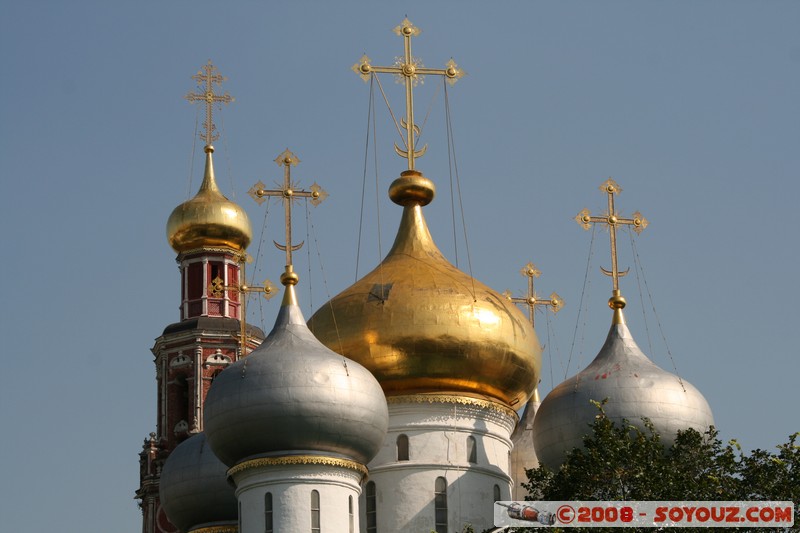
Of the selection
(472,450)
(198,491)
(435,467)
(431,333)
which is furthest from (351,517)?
(198,491)

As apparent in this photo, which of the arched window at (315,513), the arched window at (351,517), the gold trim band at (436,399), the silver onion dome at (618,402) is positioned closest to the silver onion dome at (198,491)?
the gold trim band at (436,399)

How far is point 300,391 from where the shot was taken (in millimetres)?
35906

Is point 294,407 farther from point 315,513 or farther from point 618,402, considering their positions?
point 618,402

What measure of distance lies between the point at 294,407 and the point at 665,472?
6178 mm

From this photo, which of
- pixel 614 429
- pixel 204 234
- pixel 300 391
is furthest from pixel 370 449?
pixel 204 234

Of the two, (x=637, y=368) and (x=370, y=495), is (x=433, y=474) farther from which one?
(x=637, y=368)

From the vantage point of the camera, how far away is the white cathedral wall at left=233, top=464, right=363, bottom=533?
118 ft

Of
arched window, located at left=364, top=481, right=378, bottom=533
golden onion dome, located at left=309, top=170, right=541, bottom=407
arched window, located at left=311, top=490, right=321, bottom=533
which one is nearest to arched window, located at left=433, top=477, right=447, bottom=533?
arched window, located at left=364, top=481, right=378, bottom=533

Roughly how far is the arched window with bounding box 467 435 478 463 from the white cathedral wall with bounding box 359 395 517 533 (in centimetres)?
3

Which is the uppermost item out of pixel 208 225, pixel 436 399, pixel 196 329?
pixel 208 225

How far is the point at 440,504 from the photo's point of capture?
39.2 metres

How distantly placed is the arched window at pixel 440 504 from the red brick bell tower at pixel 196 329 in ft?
49.7

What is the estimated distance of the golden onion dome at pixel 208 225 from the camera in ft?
186

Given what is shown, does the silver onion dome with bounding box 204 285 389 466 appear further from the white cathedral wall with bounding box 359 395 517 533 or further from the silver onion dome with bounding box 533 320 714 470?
the silver onion dome with bounding box 533 320 714 470
